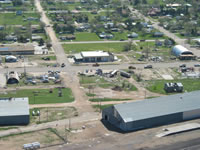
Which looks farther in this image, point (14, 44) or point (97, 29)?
point (97, 29)

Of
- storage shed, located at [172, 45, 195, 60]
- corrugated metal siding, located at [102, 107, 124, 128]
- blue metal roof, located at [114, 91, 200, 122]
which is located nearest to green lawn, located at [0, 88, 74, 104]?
corrugated metal siding, located at [102, 107, 124, 128]

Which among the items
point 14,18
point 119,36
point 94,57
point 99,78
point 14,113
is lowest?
point 99,78

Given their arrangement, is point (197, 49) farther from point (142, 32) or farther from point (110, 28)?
point (110, 28)

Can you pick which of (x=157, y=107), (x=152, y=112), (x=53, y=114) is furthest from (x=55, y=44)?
(x=152, y=112)

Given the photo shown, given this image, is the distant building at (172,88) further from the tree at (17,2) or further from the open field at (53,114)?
the tree at (17,2)

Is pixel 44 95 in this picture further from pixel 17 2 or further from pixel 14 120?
pixel 17 2

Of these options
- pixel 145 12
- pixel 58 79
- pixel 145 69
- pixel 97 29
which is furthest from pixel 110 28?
pixel 58 79

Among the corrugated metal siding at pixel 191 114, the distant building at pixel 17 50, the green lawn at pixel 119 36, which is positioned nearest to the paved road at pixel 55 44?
the distant building at pixel 17 50
